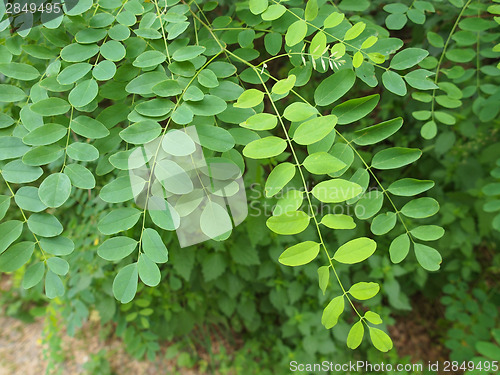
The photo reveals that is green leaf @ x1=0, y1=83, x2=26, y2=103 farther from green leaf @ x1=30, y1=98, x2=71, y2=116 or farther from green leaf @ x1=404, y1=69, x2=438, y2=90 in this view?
green leaf @ x1=404, y1=69, x2=438, y2=90

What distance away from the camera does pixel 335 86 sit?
0.67 m

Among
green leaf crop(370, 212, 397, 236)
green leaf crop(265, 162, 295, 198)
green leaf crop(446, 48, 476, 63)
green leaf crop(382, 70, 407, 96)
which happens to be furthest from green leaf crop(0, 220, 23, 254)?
green leaf crop(446, 48, 476, 63)

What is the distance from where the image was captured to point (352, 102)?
2.18 feet

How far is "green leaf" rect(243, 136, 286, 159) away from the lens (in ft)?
1.92

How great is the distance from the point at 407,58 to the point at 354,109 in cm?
19

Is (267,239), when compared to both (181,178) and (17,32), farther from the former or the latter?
(17,32)

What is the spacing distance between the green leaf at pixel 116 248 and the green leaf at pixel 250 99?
0.31 meters

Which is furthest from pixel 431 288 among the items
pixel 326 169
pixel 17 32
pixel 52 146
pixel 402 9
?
pixel 17 32

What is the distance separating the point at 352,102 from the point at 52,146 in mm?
565

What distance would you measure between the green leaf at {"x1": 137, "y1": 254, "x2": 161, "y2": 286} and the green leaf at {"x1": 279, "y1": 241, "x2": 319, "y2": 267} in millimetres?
209

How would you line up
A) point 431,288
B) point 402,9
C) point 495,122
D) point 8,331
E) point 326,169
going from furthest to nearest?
point 8,331 → point 431,288 → point 495,122 → point 402,9 → point 326,169

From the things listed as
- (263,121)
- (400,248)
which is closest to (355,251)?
(400,248)

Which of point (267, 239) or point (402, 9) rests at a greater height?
point (402, 9)

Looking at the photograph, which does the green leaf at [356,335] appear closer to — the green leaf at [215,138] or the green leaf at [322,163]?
the green leaf at [322,163]
